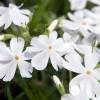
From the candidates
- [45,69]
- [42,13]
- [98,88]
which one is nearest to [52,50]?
[45,69]

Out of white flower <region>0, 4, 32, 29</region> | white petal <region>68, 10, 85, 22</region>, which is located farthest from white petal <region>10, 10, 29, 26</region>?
white petal <region>68, 10, 85, 22</region>

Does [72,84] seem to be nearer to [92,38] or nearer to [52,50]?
[52,50]

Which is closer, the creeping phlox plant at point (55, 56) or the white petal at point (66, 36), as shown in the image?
the creeping phlox plant at point (55, 56)

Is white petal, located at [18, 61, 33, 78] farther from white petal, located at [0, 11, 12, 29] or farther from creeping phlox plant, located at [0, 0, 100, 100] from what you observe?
white petal, located at [0, 11, 12, 29]

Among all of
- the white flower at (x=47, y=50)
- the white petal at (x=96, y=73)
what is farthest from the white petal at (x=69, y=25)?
the white petal at (x=96, y=73)

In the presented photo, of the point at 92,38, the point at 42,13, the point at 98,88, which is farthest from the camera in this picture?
the point at 42,13

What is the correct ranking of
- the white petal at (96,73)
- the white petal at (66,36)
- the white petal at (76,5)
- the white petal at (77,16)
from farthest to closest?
the white petal at (76,5)
the white petal at (77,16)
the white petal at (66,36)
the white petal at (96,73)

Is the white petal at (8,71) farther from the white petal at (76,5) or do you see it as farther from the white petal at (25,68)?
the white petal at (76,5)
